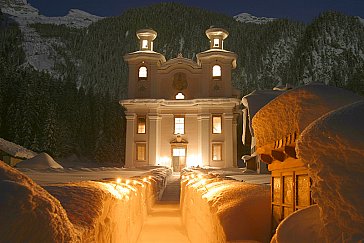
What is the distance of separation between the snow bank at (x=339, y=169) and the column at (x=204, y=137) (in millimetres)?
36472

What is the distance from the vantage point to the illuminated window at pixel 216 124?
40000 mm

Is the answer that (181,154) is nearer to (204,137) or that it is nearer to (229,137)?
(204,137)

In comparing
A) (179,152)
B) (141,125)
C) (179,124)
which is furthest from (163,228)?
(141,125)

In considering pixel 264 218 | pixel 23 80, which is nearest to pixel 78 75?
pixel 23 80

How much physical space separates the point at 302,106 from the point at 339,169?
2176mm

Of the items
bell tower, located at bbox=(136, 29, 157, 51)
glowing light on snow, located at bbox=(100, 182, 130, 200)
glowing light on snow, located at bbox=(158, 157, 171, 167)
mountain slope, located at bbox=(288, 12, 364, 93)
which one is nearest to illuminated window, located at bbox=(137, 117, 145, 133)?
glowing light on snow, located at bbox=(158, 157, 171, 167)

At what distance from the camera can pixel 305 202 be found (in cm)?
477

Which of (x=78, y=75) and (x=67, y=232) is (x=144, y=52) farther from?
(x=78, y=75)

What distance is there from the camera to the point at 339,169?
9.09 feet

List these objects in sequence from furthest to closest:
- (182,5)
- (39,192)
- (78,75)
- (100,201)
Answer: (182,5), (78,75), (100,201), (39,192)

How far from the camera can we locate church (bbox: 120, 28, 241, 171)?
3959 centimetres

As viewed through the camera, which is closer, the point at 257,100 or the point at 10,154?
the point at 257,100

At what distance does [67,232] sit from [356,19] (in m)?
136

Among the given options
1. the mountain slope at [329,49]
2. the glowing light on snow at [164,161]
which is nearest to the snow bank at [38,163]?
the glowing light on snow at [164,161]
